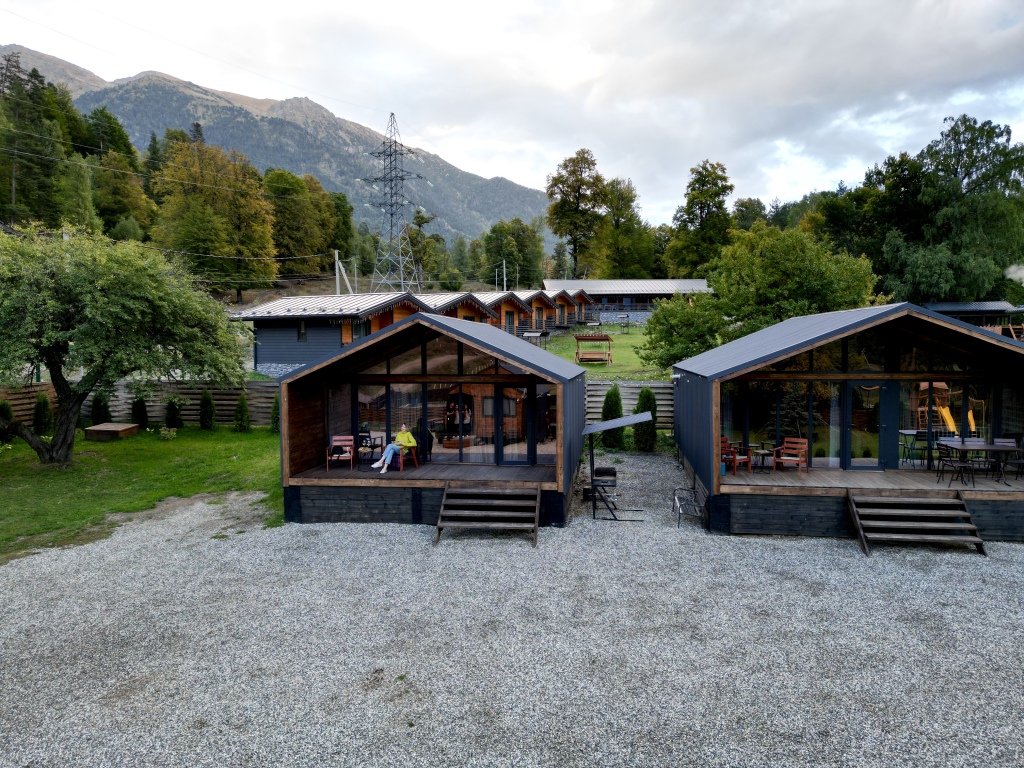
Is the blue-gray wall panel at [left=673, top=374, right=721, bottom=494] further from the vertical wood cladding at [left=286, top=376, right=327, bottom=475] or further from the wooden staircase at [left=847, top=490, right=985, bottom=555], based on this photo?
the vertical wood cladding at [left=286, top=376, right=327, bottom=475]

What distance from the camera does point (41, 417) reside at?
18859 millimetres

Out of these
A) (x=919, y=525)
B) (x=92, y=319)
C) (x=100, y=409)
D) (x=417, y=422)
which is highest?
(x=92, y=319)

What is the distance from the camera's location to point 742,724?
5.27 metres

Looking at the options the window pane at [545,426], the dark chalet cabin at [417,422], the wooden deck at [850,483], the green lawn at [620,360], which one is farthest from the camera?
the green lawn at [620,360]

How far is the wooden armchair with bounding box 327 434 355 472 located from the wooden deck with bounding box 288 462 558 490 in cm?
20

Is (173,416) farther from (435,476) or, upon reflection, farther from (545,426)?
(545,426)

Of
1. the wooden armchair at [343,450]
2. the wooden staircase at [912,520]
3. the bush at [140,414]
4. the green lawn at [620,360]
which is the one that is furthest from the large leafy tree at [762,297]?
the bush at [140,414]

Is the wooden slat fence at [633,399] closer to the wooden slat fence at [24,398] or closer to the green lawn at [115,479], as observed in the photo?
the green lawn at [115,479]

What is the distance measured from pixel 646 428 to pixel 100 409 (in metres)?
18.8

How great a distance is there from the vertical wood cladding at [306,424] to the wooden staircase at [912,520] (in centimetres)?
1047

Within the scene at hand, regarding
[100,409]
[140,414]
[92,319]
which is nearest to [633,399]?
[92,319]

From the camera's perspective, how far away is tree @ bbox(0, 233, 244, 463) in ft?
44.2

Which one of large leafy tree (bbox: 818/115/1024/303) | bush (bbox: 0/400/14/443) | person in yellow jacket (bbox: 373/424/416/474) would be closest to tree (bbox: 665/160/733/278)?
large leafy tree (bbox: 818/115/1024/303)

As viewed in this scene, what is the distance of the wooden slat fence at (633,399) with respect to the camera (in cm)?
2038
